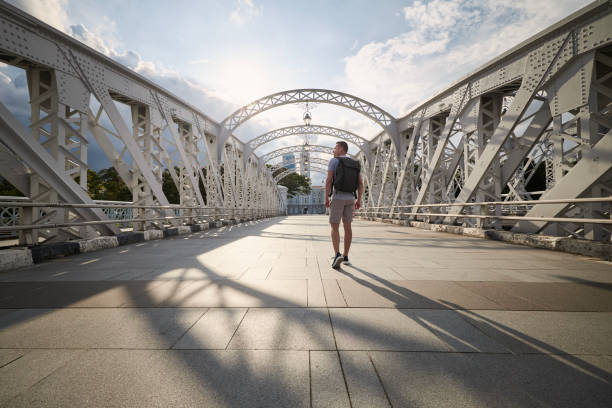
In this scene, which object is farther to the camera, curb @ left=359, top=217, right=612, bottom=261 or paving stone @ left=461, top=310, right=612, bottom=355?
curb @ left=359, top=217, right=612, bottom=261

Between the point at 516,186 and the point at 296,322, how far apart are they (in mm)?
19542

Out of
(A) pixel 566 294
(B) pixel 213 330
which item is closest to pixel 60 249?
(B) pixel 213 330

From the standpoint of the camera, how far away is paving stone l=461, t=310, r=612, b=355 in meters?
1.56

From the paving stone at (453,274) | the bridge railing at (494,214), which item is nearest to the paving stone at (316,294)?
the paving stone at (453,274)

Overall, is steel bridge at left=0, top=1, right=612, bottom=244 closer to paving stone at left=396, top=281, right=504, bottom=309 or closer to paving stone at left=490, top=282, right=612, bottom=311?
paving stone at left=490, top=282, right=612, bottom=311

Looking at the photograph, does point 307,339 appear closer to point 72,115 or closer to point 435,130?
point 72,115

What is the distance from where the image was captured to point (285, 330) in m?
1.79

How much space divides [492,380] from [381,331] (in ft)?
2.14

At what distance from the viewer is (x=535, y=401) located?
3.69 feet

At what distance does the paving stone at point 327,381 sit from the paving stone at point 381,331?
0.15 m

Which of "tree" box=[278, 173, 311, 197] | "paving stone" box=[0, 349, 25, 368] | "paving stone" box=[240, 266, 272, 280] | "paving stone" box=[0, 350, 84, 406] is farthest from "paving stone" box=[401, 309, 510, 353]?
"tree" box=[278, 173, 311, 197]

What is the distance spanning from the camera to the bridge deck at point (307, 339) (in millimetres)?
1184

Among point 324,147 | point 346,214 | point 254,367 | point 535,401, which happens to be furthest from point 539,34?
point 324,147

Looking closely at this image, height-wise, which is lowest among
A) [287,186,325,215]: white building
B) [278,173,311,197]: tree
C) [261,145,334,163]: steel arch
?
[287,186,325,215]: white building
